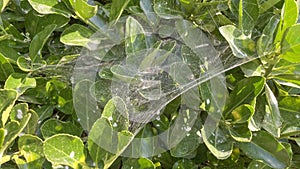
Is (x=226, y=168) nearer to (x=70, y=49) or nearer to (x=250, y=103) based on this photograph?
(x=250, y=103)

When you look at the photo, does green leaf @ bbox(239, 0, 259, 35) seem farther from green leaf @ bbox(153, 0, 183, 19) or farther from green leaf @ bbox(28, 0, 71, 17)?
green leaf @ bbox(28, 0, 71, 17)

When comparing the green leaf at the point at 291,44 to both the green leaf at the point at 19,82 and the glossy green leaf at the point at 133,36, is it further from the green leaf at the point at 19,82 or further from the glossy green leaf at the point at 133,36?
the green leaf at the point at 19,82

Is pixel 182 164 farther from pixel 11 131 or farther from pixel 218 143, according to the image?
pixel 11 131

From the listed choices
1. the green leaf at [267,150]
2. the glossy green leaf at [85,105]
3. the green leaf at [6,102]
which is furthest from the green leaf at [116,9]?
the green leaf at [267,150]

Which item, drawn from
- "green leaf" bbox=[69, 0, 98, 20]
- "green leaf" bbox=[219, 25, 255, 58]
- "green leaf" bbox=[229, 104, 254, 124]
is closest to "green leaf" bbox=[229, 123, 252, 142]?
"green leaf" bbox=[229, 104, 254, 124]

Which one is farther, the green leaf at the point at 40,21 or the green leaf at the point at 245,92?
the green leaf at the point at 40,21

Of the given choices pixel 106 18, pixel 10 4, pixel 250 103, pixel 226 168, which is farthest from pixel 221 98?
pixel 10 4
